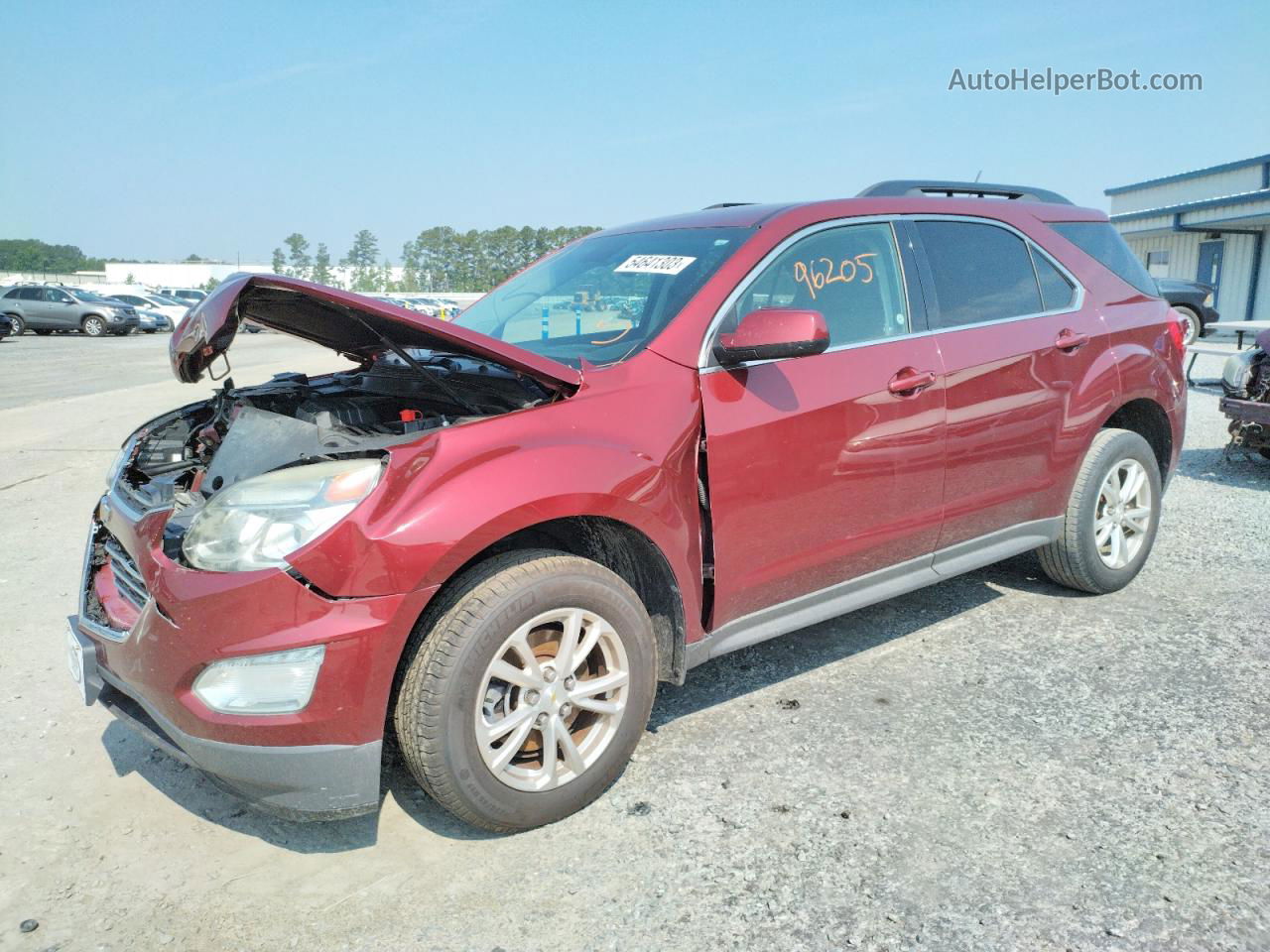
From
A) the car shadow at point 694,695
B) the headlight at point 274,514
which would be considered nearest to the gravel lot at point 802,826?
the car shadow at point 694,695

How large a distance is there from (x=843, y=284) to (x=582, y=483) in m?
1.39

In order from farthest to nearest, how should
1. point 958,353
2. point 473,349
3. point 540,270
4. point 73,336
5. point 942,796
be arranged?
1. point 73,336
2. point 540,270
3. point 958,353
4. point 942,796
5. point 473,349

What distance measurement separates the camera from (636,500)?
2.70 metres

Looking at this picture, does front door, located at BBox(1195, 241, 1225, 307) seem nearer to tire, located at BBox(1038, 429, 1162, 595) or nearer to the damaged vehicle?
the damaged vehicle

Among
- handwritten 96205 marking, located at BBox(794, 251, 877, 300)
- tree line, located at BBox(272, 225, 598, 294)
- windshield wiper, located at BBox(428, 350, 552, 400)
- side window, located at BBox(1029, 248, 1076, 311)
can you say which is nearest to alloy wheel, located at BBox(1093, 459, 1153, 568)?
side window, located at BBox(1029, 248, 1076, 311)

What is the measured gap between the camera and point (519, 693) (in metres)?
2.58

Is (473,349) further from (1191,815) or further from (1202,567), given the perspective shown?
(1202,567)

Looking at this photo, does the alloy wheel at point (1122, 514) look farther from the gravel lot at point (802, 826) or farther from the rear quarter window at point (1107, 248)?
the rear quarter window at point (1107, 248)

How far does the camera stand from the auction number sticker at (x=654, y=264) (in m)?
3.27

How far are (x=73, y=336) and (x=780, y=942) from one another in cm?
3634

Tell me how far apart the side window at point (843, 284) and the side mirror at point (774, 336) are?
0.28 metres

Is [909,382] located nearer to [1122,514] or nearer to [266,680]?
[1122,514]

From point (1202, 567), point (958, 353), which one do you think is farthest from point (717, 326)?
point (1202, 567)

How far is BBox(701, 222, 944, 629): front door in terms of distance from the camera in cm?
294
